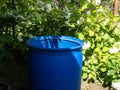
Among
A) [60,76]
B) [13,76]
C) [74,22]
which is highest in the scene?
[74,22]

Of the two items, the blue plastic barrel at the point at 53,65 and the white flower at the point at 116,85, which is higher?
the blue plastic barrel at the point at 53,65

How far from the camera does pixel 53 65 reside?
316cm

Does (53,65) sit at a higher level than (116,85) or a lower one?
higher

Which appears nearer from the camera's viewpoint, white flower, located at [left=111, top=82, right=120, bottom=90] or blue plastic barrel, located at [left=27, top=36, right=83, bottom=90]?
blue plastic barrel, located at [left=27, top=36, right=83, bottom=90]

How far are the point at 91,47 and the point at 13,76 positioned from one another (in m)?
1.20

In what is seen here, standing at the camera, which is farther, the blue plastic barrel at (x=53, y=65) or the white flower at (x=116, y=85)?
the white flower at (x=116, y=85)

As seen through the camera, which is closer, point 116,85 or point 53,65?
point 53,65

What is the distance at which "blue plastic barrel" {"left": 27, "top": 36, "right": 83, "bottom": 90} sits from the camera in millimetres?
3141

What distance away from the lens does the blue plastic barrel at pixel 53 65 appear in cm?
314

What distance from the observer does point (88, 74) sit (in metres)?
4.33

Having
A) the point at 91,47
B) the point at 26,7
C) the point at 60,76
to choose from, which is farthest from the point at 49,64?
the point at 91,47

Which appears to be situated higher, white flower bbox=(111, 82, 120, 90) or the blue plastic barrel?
the blue plastic barrel

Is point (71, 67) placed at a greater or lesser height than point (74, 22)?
lesser

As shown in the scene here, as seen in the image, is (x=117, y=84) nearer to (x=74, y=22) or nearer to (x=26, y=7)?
(x=74, y=22)
